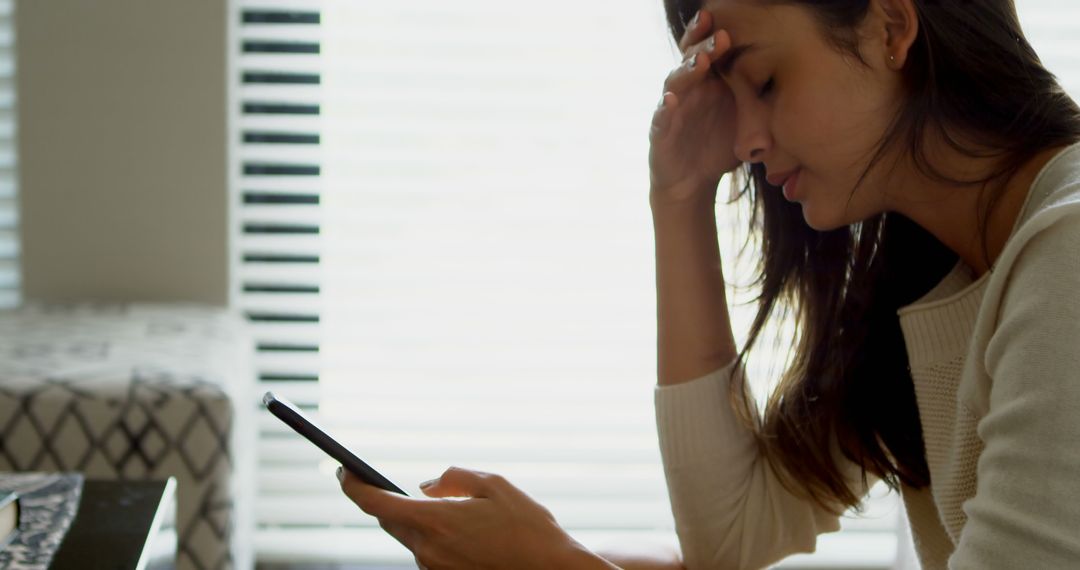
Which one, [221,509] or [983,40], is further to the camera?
[221,509]

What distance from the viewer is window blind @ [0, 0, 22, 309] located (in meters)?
1.86

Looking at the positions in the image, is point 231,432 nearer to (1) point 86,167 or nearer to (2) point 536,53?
(1) point 86,167

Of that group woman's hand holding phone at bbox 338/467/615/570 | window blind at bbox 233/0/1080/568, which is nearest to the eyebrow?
woman's hand holding phone at bbox 338/467/615/570

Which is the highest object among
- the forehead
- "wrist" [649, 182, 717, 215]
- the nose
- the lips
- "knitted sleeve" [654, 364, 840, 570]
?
the forehead

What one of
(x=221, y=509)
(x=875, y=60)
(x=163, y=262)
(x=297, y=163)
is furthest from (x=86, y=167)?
(x=875, y=60)

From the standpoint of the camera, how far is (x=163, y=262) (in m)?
1.78

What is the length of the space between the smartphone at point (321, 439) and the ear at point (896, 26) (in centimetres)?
49

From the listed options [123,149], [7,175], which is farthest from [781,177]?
[7,175]

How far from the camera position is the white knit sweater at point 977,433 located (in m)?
0.68

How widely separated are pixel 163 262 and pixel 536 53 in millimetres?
681

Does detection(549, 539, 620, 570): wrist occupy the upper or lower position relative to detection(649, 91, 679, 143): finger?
lower

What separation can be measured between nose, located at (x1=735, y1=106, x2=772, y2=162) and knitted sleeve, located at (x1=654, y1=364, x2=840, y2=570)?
0.24 meters

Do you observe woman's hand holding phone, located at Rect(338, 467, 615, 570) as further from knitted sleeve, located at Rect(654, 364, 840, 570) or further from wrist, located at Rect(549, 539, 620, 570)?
knitted sleeve, located at Rect(654, 364, 840, 570)

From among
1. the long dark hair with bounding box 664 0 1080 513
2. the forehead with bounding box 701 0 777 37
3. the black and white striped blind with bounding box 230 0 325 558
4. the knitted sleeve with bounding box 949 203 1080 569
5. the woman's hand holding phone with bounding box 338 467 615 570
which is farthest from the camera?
the black and white striped blind with bounding box 230 0 325 558
